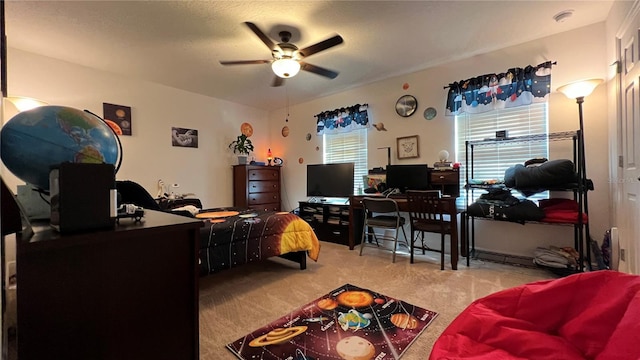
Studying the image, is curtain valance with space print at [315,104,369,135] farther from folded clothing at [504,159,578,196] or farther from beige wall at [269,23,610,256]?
folded clothing at [504,159,578,196]

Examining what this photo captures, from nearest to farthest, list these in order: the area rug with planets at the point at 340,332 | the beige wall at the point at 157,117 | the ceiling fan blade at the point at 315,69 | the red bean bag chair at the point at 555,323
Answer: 1. the red bean bag chair at the point at 555,323
2. the area rug with planets at the point at 340,332
3. the ceiling fan blade at the point at 315,69
4. the beige wall at the point at 157,117

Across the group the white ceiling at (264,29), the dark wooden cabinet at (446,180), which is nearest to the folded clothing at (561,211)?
the dark wooden cabinet at (446,180)

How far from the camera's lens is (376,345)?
1584 millimetres

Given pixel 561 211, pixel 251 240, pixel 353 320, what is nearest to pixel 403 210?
pixel 561 211

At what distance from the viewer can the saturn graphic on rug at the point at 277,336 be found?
1621 millimetres

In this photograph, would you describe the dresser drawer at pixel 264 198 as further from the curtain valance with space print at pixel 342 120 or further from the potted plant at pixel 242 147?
the curtain valance with space print at pixel 342 120

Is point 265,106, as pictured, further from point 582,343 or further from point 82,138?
point 582,343

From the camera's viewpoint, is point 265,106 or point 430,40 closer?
point 430,40

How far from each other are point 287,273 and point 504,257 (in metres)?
2.46

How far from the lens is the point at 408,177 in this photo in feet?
11.6

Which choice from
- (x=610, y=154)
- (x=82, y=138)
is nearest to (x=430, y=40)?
(x=610, y=154)

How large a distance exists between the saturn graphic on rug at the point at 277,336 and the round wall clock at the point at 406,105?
3.11 meters

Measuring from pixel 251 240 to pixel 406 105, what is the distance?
2.81m

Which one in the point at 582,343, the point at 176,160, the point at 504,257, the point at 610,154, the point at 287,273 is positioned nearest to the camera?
the point at 582,343
